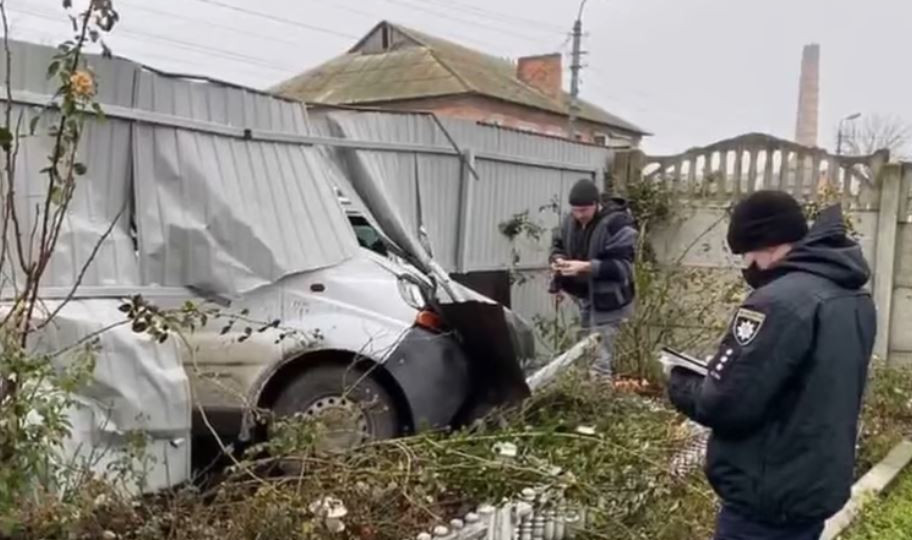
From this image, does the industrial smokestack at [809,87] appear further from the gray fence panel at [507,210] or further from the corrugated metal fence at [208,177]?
the corrugated metal fence at [208,177]

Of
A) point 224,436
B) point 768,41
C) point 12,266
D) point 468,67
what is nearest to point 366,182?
point 224,436

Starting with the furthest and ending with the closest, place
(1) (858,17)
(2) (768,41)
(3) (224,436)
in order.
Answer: (2) (768,41) → (1) (858,17) → (3) (224,436)

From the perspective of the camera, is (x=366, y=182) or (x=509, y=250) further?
(x=509, y=250)

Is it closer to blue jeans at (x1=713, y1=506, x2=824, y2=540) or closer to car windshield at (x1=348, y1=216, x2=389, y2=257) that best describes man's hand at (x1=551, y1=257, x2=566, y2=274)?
car windshield at (x1=348, y1=216, x2=389, y2=257)

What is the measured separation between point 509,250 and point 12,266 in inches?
185

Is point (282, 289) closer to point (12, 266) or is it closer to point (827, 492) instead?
point (12, 266)

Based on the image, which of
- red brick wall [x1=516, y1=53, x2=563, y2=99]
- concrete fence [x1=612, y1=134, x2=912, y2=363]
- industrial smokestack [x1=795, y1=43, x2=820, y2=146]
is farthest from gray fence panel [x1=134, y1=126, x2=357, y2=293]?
industrial smokestack [x1=795, y1=43, x2=820, y2=146]

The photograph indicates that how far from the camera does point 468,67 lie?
27.2m

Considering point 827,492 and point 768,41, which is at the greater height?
point 768,41

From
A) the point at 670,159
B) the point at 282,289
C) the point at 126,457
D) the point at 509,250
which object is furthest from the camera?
the point at 670,159

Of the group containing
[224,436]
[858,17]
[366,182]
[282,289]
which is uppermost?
[858,17]

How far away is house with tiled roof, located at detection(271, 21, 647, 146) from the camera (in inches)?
971

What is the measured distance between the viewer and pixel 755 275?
289 centimetres

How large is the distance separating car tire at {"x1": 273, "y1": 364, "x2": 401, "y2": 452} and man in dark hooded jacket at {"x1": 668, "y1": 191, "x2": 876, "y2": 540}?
208 cm
